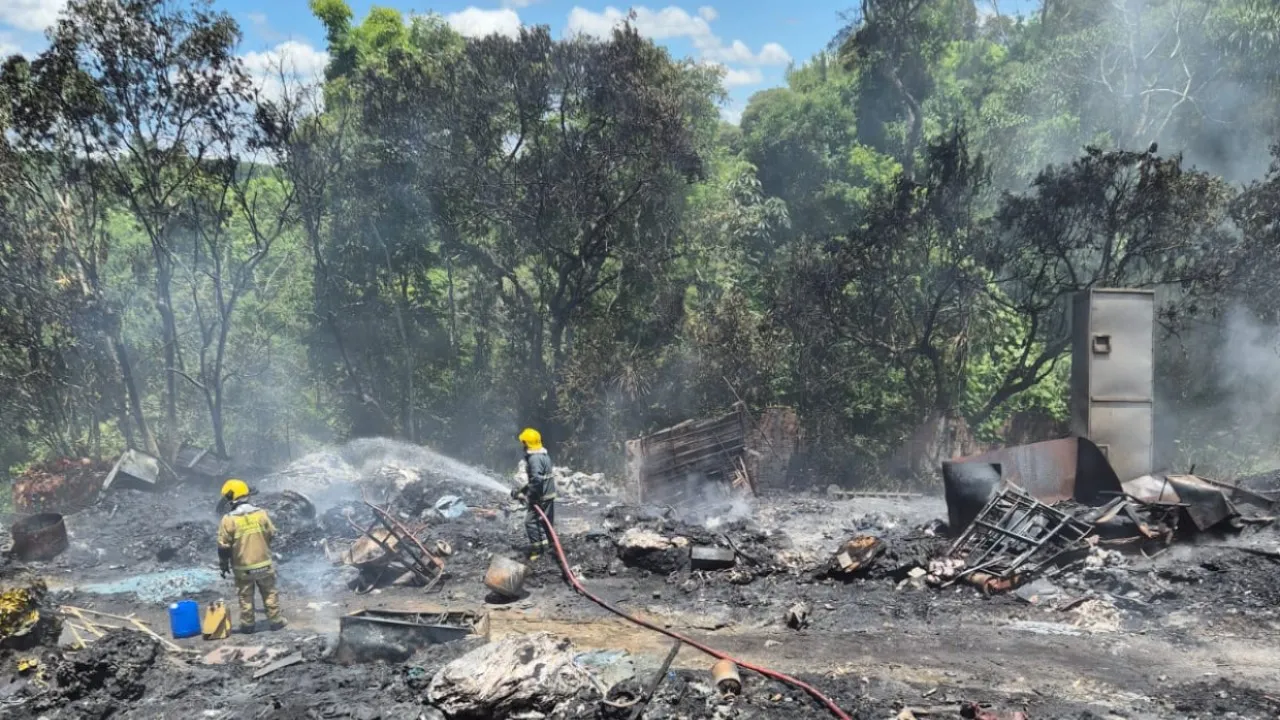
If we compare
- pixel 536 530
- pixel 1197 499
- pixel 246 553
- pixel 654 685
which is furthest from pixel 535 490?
pixel 1197 499

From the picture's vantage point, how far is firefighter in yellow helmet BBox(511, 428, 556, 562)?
9.91m

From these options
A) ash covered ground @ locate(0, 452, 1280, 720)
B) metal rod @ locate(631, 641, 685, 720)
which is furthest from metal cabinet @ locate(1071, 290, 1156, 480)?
metal rod @ locate(631, 641, 685, 720)

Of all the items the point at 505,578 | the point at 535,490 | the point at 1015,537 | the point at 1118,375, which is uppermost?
the point at 1118,375

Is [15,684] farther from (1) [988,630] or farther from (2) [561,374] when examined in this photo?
(2) [561,374]

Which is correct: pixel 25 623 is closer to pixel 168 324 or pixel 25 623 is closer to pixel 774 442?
pixel 774 442

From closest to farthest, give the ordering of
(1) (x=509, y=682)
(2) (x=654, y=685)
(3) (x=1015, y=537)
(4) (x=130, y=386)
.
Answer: (1) (x=509, y=682) → (2) (x=654, y=685) → (3) (x=1015, y=537) → (4) (x=130, y=386)

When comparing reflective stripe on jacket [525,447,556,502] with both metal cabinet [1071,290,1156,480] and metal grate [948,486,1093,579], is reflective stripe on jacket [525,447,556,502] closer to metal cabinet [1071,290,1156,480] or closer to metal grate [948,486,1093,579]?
metal grate [948,486,1093,579]

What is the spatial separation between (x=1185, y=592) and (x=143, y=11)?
61.0ft

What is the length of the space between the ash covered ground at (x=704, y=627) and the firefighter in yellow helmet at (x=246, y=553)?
0.29 m

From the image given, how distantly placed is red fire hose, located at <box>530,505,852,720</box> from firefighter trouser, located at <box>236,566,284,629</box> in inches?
114

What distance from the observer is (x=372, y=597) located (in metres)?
9.52

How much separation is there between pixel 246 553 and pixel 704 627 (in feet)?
14.3

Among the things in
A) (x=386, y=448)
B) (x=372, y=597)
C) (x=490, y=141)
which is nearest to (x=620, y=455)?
(x=386, y=448)

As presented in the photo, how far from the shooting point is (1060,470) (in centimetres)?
1080
